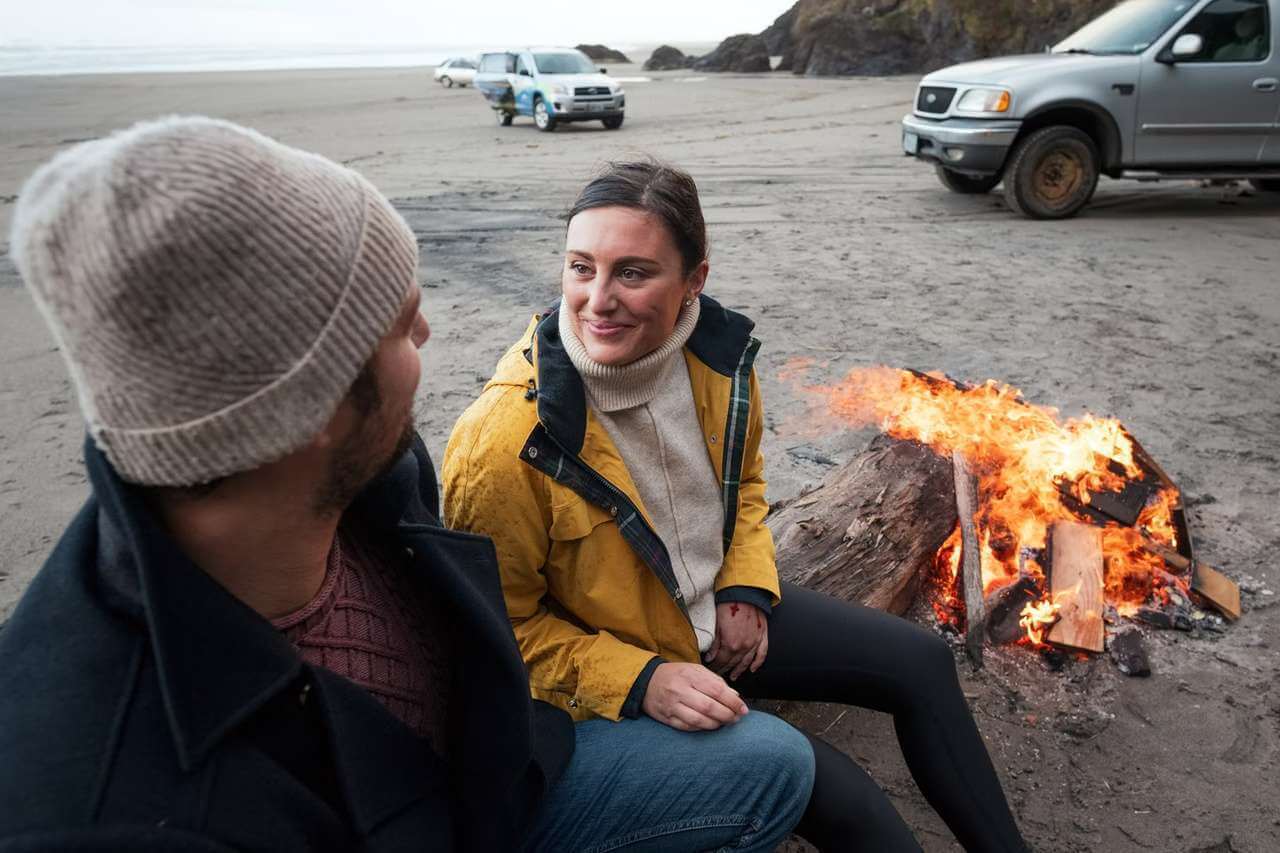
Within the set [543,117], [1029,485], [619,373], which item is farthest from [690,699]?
[543,117]

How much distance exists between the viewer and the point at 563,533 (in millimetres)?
2121

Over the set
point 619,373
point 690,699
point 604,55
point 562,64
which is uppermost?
point 604,55

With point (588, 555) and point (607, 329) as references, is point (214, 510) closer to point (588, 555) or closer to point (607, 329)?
point (588, 555)

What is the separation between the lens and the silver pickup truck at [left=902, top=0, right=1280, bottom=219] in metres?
9.10

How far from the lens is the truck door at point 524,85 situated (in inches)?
Result: 793

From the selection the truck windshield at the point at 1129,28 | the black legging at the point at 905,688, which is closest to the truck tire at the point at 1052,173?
the truck windshield at the point at 1129,28

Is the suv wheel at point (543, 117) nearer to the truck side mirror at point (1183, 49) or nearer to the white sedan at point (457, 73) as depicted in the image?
the truck side mirror at point (1183, 49)

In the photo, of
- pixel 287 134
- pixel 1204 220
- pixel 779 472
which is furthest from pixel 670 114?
pixel 779 472

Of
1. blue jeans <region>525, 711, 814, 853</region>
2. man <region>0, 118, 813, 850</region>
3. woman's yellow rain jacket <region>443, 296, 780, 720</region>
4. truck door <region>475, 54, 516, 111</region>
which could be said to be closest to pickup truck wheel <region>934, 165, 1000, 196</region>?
woman's yellow rain jacket <region>443, 296, 780, 720</region>

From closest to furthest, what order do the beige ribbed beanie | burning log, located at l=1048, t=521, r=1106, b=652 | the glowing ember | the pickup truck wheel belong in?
the beige ribbed beanie
burning log, located at l=1048, t=521, r=1106, b=652
the glowing ember
the pickup truck wheel

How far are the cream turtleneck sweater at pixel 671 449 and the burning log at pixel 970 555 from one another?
1.46 metres

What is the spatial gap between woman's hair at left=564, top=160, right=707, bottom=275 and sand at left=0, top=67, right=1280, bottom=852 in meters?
1.74

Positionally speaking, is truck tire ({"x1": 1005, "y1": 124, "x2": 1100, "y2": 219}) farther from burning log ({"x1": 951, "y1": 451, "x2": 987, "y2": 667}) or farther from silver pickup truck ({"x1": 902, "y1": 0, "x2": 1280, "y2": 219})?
burning log ({"x1": 951, "y1": 451, "x2": 987, "y2": 667})

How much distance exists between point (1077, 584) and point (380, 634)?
9.53ft
